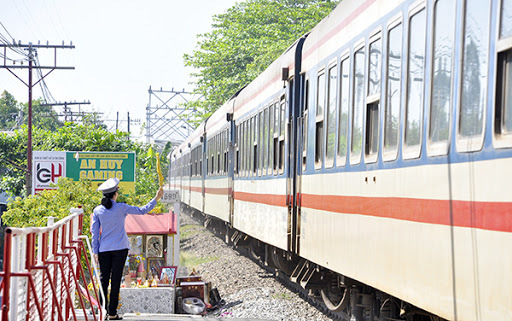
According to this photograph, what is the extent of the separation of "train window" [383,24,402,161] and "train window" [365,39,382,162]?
275mm

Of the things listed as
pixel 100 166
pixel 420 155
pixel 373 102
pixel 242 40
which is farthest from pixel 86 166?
pixel 242 40

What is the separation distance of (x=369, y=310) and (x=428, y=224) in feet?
12.7

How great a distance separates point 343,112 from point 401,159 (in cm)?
209

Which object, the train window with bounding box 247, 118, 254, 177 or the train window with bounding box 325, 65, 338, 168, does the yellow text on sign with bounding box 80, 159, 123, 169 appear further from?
the train window with bounding box 325, 65, 338, 168

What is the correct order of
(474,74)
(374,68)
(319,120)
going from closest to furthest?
(474,74)
(374,68)
(319,120)

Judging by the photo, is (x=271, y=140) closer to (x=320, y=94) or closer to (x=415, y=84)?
(x=320, y=94)

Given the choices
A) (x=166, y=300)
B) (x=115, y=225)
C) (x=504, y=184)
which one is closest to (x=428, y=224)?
(x=504, y=184)

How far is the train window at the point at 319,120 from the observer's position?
9.35 meters

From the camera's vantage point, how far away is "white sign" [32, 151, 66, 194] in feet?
66.2

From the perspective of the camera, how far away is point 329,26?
30.4 feet

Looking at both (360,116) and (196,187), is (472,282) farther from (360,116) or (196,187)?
(196,187)

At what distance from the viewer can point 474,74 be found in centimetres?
502

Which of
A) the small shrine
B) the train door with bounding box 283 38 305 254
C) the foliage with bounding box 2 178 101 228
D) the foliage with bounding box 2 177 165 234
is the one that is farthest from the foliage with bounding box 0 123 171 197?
the train door with bounding box 283 38 305 254

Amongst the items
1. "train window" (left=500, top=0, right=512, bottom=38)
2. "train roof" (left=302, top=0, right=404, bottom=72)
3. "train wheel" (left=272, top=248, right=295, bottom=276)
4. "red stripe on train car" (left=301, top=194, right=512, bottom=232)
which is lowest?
"train wheel" (left=272, top=248, right=295, bottom=276)
